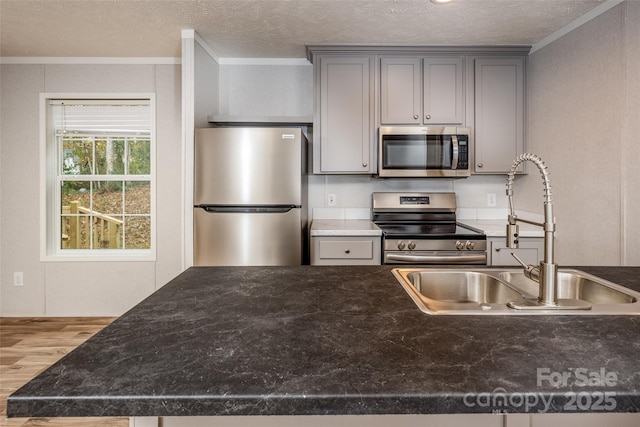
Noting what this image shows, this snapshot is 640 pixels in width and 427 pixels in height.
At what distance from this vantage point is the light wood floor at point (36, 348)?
1.99 metres

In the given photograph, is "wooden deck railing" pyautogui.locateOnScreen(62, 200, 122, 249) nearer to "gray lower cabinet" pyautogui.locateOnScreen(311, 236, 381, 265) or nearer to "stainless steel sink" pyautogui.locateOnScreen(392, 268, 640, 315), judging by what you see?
"gray lower cabinet" pyautogui.locateOnScreen(311, 236, 381, 265)

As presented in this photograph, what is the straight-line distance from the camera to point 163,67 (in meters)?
3.38

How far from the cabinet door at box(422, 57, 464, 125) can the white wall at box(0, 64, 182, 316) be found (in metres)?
2.17

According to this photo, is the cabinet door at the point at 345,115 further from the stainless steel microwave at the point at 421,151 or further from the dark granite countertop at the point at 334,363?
the dark granite countertop at the point at 334,363

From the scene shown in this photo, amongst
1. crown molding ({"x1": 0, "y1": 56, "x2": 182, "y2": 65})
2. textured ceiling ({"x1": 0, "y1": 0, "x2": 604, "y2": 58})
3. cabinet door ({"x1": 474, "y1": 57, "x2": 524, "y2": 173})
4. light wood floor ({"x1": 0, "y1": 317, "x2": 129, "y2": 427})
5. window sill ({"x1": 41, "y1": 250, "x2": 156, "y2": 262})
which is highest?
crown molding ({"x1": 0, "y1": 56, "x2": 182, "y2": 65})

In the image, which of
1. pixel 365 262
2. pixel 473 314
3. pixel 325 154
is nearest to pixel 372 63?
pixel 325 154

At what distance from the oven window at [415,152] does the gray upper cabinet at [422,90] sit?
0.16 meters

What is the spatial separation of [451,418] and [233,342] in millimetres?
457

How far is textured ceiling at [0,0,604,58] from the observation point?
7.55ft

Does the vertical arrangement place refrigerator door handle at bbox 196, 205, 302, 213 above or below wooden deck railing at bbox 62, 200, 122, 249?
above

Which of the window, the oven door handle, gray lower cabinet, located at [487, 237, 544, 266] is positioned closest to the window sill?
the window

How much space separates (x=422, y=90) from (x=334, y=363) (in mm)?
2686

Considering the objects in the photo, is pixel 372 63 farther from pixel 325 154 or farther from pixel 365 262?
pixel 365 262

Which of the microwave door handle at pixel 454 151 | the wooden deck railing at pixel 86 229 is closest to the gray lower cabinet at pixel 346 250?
the microwave door handle at pixel 454 151
